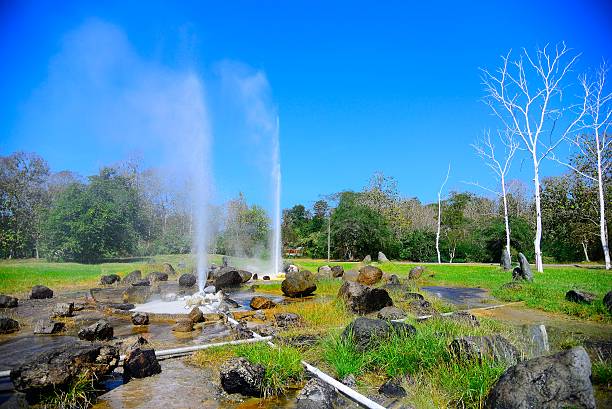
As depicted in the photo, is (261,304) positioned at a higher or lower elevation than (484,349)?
lower

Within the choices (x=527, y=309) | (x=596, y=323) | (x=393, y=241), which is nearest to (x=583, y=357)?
(x=596, y=323)

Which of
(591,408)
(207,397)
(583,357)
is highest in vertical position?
(583,357)

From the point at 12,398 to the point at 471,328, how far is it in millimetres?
8252

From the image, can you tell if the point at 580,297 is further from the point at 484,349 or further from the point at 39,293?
the point at 39,293

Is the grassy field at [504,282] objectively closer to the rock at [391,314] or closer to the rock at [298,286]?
the rock at [298,286]

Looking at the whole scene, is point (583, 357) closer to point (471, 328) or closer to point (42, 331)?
point (471, 328)

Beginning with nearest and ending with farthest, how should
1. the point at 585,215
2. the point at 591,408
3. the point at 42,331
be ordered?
the point at 591,408
the point at 42,331
the point at 585,215

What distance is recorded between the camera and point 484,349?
6.25 meters

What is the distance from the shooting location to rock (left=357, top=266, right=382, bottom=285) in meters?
22.1

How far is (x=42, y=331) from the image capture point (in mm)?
10453

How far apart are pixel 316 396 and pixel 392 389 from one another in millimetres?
1279

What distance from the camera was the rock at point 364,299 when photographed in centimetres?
1241

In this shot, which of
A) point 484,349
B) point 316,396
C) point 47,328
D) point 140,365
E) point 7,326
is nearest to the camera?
point 316,396

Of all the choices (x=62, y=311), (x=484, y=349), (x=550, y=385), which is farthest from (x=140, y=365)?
(x=62, y=311)
